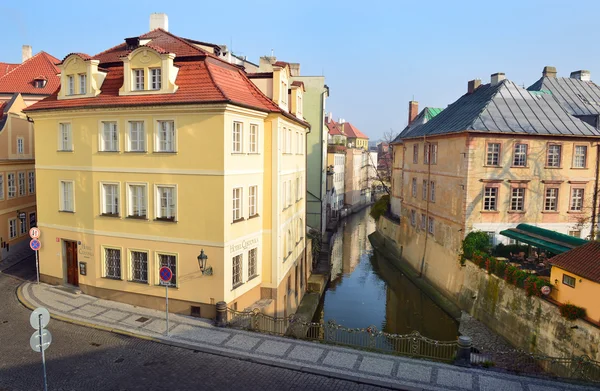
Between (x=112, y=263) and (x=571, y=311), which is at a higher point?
(x=112, y=263)

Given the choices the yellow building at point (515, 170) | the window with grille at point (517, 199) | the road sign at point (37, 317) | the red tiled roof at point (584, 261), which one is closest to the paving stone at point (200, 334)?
the road sign at point (37, 317)

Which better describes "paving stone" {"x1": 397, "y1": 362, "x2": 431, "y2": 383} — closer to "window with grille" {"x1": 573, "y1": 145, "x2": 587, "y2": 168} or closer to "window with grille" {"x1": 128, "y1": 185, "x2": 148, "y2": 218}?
"window with grille" {"x1": 128, "y1": 185, "x2": 148, "y2": 218}

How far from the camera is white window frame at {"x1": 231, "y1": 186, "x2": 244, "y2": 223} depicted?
57.4 feet

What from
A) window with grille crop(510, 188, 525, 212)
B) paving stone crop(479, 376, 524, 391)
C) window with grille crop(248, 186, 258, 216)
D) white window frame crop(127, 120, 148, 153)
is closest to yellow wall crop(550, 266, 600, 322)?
paving stone crop(479, 376, 524, 391)

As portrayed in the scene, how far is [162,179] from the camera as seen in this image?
17.6m

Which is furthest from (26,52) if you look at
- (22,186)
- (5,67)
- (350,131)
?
(350,131)

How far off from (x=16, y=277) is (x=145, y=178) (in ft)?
35.3

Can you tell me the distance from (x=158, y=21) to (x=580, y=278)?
23.2m

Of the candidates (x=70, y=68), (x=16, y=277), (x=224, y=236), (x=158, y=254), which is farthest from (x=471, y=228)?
(x=16, y=277)

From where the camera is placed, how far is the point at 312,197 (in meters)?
41.7

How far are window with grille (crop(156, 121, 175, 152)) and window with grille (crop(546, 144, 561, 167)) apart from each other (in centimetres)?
2234

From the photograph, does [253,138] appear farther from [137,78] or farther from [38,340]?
[38,340]

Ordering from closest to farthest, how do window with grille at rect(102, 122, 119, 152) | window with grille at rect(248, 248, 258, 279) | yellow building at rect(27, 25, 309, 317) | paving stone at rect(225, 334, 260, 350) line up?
paving stone at rect(225, 334, 260, 350)
yellow building at rect(27, 25, 309, 317)
window with grille at rect(102, 122, 119, 152)
window with grille at rect(248, 248, 258, 279)

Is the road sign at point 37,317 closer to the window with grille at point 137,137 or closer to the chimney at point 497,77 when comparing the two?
the window with grille at point 137,137
